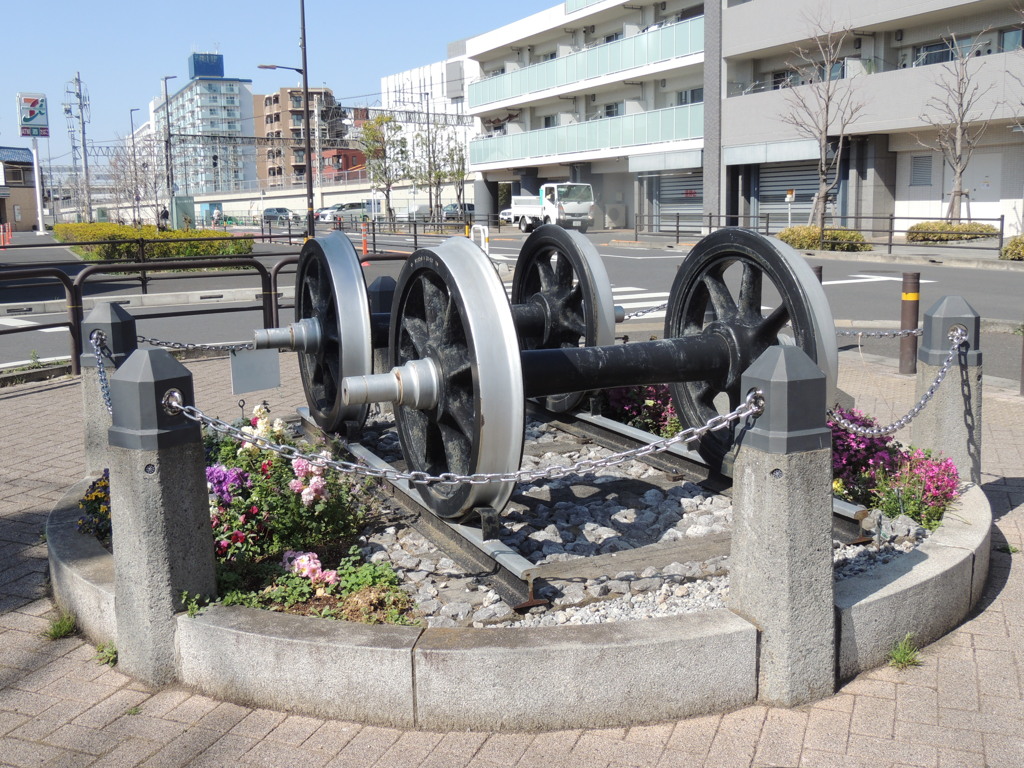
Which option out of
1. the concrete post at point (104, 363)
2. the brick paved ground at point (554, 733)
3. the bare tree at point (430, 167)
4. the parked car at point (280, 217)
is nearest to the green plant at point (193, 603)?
the brick paved ground at point (554, 733)

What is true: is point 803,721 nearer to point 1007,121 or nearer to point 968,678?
point 968,678

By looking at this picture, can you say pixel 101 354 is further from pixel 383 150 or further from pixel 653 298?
pixel 383 150

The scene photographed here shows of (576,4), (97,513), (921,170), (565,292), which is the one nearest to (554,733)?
(97,513)

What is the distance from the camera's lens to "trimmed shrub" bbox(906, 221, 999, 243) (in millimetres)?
27922

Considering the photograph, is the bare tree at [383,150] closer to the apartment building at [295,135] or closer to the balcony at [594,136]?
the balcony at [594,136]

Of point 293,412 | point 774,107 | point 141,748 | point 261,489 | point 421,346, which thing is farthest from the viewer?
point 774,107

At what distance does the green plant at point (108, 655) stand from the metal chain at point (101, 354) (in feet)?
5.69

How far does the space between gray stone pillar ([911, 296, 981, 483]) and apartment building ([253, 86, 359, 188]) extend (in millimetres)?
83965

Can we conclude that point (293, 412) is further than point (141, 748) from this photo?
Yes

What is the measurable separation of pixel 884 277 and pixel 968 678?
61.9 feet

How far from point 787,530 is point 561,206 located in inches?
1515

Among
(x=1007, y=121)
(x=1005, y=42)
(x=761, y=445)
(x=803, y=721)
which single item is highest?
(x=1005, y=42)

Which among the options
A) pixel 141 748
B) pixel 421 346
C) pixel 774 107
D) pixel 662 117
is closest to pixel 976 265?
pixel 774 107

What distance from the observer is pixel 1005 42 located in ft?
98.0
